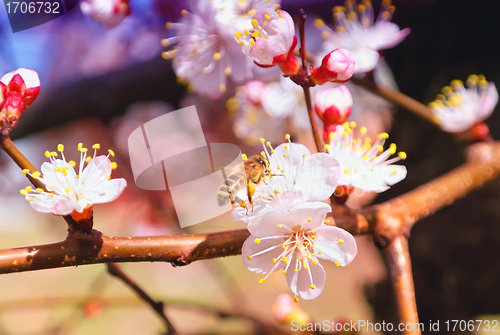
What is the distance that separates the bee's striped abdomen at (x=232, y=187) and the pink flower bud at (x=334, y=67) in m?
0.19

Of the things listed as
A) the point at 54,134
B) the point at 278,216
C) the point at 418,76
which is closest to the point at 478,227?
the point at 418,76

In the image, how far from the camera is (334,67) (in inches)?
20.5

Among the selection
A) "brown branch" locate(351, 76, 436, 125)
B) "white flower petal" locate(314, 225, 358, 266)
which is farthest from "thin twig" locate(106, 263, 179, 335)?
"brown branch" locate(351, 76, 436, 125)

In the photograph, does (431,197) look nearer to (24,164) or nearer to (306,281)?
(306,281)

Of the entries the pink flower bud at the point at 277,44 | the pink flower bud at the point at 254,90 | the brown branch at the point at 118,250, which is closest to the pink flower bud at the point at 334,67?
the pink flower bud at the point at 277,44

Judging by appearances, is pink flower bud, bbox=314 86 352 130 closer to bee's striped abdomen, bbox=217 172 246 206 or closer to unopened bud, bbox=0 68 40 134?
bee's striped abdomen, bbox=217 172 246 206

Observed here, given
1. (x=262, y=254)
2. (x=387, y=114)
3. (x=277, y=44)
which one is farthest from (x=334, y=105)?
(x=387, y=114)

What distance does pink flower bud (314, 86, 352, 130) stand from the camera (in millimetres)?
604

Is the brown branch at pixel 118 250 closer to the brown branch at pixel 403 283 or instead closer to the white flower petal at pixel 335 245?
the white flower petal at pixel 335 245

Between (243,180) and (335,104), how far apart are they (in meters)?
0.21

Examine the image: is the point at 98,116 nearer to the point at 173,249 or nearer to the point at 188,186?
the point at 188,186

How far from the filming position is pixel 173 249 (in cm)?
48

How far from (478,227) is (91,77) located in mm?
1397

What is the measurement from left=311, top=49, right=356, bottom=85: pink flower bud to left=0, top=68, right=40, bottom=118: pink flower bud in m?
0.41
